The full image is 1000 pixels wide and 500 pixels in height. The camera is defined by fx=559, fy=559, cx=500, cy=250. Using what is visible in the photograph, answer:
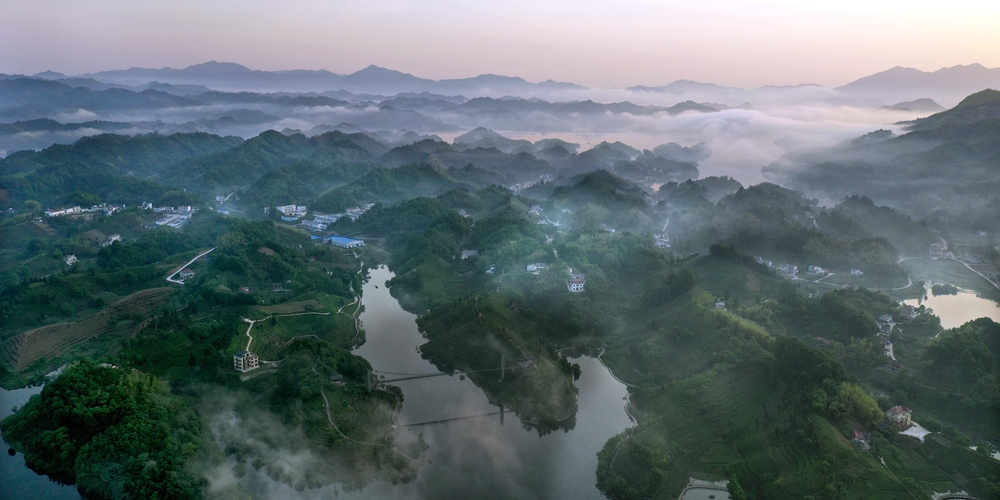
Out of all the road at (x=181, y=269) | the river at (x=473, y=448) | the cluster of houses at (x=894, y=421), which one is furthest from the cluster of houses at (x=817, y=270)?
the road at (x=181, y=269)

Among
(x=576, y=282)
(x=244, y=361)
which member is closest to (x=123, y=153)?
(x=244, y=361)

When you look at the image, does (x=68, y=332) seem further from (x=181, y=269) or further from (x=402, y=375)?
(x=402, y=375)

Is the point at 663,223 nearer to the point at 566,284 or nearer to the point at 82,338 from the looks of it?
the point at 566,284

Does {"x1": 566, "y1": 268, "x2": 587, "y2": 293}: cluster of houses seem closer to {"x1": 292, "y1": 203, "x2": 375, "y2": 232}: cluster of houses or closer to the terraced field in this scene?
the terraced field

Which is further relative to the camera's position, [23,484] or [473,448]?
[473,448]

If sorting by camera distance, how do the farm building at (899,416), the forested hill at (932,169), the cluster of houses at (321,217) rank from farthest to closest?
the cluster of houses at (321,217), the forested hill at (932,169), the farm building at (899,416)

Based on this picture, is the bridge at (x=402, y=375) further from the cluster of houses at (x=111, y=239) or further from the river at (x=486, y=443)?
the cluster of houses at (x=111, y=239)

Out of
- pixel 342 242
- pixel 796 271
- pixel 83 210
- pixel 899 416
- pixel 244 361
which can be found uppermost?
pixel 899 416
